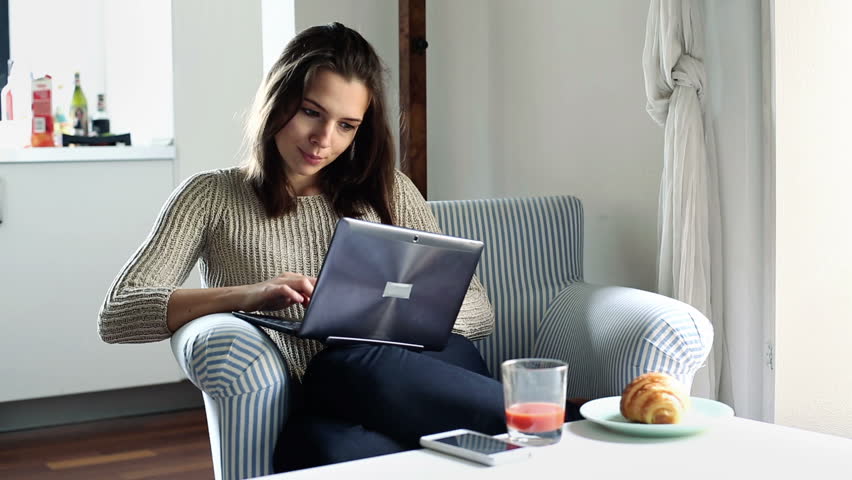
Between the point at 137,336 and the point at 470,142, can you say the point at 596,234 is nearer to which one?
the point at 470,142

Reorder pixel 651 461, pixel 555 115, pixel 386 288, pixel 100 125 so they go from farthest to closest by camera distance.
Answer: pixel 100 125, pixel 555 115, pixel 386 288, pixel 651 461

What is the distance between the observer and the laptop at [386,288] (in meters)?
1.51

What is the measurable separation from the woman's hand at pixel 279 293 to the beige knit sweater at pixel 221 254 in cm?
12

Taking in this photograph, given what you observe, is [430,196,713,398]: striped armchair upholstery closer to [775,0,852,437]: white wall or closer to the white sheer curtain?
the white sheer curtain

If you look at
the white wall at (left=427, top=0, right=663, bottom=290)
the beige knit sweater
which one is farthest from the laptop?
the white wall at (left=427, top=0, right=663, bottom=290)

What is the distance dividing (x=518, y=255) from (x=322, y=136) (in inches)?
26.7

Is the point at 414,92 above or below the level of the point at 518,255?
above

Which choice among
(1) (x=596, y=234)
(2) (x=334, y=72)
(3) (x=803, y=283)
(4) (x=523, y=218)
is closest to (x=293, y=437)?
(2) (x=334, y=72)

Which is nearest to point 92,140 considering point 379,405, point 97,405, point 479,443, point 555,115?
point 97,405

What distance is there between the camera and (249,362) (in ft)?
5.11

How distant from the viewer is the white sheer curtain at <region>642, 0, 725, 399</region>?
2.14 m

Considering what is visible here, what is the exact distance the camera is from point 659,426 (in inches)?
46.5

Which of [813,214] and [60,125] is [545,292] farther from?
[60,125]

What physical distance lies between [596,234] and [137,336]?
1.37 metres
